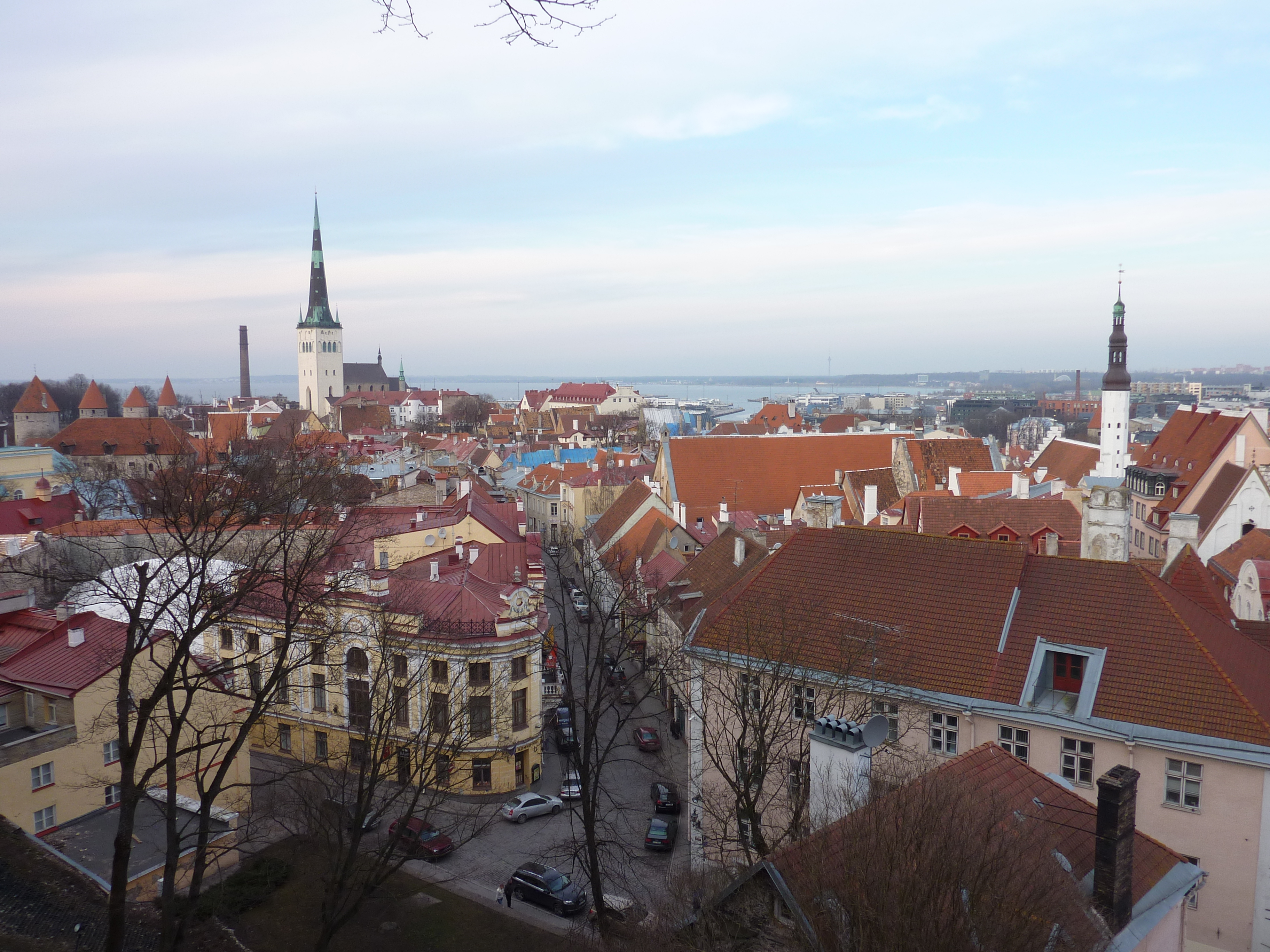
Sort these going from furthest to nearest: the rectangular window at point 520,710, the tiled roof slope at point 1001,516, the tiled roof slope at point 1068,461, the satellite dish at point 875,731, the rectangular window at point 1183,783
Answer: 1. the tiled roof slope at point 1068,461
2. the tiled roof slope at point 1001,516
3. the rectangular window at point 520,710
4. the rectangular window at point 1183,783
5. the satellite dish at point 875,731

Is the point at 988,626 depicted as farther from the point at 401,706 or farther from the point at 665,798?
the point at 401,706

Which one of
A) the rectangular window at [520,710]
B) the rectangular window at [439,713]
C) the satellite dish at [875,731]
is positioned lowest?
the rectangular window at [520,710]

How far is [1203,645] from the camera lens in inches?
630

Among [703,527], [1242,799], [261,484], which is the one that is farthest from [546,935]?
[703,527]

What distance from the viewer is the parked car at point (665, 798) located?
80.9 ft

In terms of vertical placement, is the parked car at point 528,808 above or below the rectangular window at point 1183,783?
below

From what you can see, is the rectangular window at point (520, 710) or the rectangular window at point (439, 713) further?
the rectangular window at point (520, 710)

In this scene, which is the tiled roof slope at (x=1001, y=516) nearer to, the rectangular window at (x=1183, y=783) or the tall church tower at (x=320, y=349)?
the rectangular window at (x=1183, y=783)

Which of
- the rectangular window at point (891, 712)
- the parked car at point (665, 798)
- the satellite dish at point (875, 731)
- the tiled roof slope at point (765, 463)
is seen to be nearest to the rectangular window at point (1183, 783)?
the rectangular window at point (891, 712)

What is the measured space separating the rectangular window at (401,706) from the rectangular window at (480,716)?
1566 millimetres

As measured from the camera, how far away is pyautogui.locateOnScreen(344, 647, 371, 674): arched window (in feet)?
78.6

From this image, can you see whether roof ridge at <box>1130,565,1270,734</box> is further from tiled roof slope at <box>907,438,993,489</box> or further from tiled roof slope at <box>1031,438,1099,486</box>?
tiled roof slope at <box>1031,438,1099,486</box>

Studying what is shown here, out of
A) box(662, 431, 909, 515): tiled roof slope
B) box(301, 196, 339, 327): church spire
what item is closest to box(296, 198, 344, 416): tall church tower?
box(301, 196, 339, 327): church spire

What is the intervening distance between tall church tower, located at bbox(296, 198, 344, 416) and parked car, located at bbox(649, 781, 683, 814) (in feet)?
483
